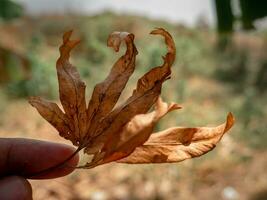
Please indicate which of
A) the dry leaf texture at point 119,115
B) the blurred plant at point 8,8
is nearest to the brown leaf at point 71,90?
the dry leaf texture at point 119,115

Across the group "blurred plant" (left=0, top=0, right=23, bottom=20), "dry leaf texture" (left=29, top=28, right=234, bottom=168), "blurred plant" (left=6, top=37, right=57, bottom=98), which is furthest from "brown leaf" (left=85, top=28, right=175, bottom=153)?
"blurred plant" (left=6, top=37, right=57, bottom=98)

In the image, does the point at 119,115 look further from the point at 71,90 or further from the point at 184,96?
the point at 184,96

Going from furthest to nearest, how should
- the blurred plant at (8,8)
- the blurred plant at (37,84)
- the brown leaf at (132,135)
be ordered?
the blurred plant at (37,84) → the blurred plant at (8,8) → the brown leaf at (132,135)

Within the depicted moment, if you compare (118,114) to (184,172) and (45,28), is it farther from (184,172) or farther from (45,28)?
(45,28)

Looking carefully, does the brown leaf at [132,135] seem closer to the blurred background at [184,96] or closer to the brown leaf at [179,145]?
the brown leaf at [179,145]

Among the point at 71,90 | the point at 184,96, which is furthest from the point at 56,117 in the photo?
the point at 184,96

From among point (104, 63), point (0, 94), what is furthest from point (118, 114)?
point (104, 63)

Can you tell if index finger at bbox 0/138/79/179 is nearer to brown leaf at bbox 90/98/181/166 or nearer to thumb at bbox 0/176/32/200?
thumb at bbox 0/176/32/200
